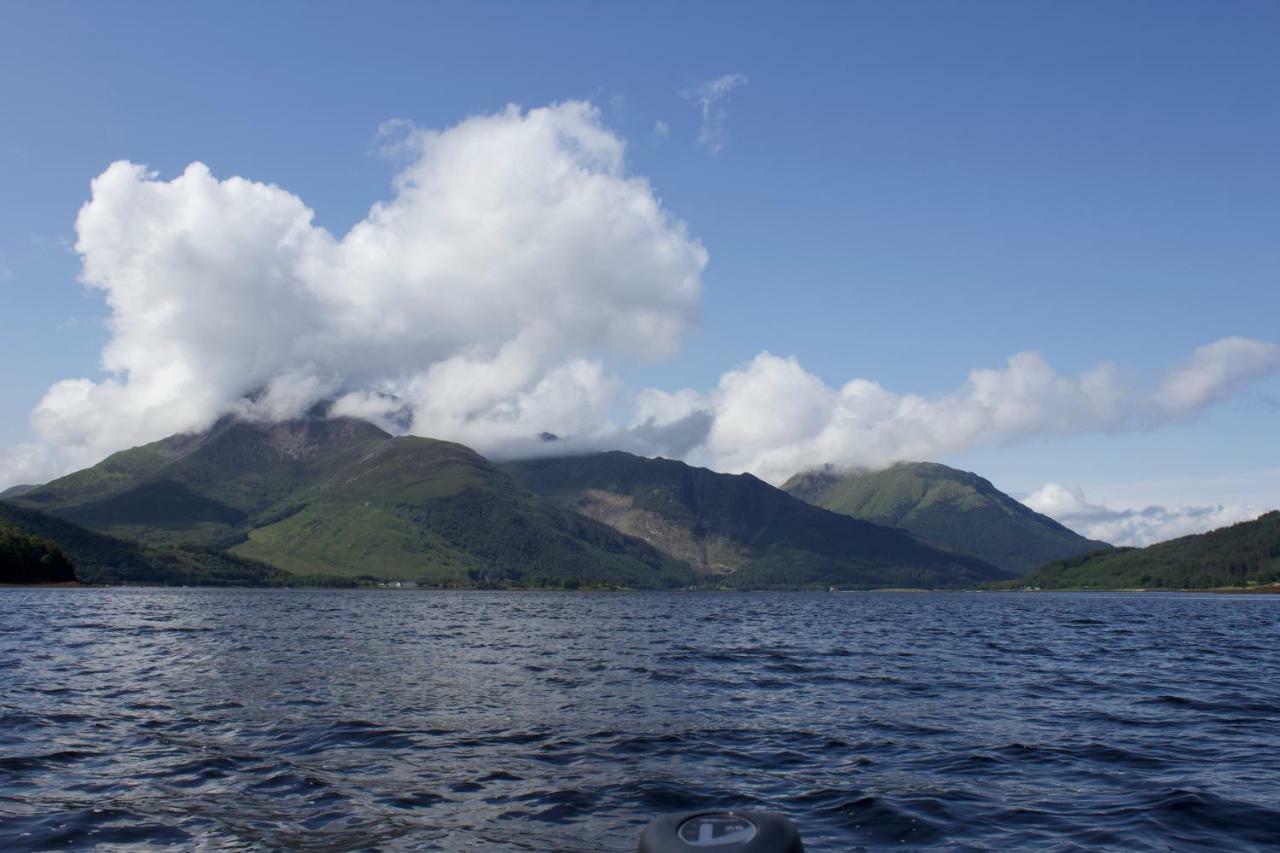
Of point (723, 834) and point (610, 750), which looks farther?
point (610, 750)

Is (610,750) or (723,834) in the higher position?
(723,834)

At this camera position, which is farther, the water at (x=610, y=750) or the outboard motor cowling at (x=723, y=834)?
the water at (x=610, y=750)

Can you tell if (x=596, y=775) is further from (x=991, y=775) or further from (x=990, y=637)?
(x=990, y=637)

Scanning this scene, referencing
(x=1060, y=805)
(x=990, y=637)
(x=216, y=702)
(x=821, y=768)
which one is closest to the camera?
(x=1060, y=805)

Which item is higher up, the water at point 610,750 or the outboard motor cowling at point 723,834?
the outboard motor cowling at point 723,834

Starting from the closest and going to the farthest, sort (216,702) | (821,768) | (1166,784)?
(1166,784), (821,768), (216,702)

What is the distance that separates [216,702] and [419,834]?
76.5 ft

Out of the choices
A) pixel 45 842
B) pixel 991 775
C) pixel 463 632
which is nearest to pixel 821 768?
pixel 991 775

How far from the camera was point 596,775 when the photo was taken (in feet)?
88.0

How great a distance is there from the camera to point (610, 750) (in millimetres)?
30547

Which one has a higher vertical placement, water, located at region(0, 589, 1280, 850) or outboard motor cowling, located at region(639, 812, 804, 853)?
outboard motor cowling, located at region(639, 812, 804, 853)

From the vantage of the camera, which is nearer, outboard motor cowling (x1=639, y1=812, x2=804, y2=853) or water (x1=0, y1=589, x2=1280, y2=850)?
outboard motor cowling (x1=639, y1=812, x2=804, y2=853)

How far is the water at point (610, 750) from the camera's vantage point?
70.2 feet

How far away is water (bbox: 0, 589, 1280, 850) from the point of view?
2139 cm
